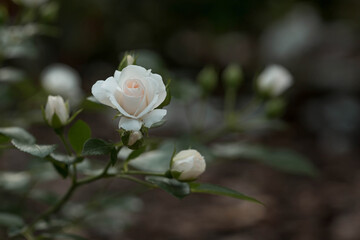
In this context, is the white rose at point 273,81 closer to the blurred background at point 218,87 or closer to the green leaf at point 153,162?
the blurred background at point 218,87

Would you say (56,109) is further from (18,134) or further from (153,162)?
(153,162)

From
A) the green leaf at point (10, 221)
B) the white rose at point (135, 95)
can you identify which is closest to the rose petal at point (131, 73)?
the white rose at point (135, 95)

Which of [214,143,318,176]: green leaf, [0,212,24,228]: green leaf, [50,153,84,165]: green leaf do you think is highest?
[214,143,318,176]: green leaf

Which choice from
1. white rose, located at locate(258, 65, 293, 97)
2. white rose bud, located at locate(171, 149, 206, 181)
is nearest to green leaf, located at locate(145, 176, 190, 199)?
white rose bud, located at locate(171, 149, 206, 181)

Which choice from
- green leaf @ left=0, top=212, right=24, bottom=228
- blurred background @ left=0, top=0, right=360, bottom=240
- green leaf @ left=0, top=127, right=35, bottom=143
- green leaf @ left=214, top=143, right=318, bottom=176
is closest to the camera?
green leaf @ left=0, top=127, right=35, bottom=143

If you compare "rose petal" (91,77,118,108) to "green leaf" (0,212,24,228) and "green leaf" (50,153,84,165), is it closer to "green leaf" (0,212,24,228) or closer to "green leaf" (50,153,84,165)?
"green leaf" (50,153,84,165)

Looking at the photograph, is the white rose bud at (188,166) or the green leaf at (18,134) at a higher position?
the green leaf at (18,134)

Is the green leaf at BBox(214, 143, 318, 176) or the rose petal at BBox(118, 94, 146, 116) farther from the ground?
the green leaf at BBox(214, 143, 318, 176)
